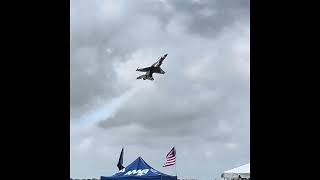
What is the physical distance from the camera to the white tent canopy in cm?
1841

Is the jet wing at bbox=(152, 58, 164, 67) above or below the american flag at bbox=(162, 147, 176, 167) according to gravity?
above

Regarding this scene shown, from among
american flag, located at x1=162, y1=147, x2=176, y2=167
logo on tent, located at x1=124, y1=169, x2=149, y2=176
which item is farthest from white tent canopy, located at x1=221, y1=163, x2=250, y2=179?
american flag, located at x1=162, y1=147, x2=176, y2=167

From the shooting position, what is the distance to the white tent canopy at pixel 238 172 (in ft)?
60.4

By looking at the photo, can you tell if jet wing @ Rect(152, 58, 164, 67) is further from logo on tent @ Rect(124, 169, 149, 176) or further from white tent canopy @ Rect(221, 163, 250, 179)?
white tent canopy @ Rect(221, 163, 250, 179)

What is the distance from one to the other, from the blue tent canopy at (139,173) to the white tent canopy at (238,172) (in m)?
3.72

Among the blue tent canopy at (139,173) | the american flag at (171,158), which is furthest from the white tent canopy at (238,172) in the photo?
the american flag at (171,158)

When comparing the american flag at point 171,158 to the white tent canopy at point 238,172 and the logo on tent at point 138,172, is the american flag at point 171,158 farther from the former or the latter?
the white tent canopy at point 238,172

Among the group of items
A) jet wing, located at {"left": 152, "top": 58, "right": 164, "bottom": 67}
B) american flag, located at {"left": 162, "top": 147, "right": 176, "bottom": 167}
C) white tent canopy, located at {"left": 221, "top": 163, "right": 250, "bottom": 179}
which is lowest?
white tent canopy, located at {"left": 221, "top": 163, "right": 250, "bottom": 179}

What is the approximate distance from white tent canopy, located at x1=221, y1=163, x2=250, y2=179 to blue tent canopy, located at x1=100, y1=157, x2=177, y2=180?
372 centimetres

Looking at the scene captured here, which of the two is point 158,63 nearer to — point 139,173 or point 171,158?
point 171,158

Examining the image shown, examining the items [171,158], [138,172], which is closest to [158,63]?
[171,158]
